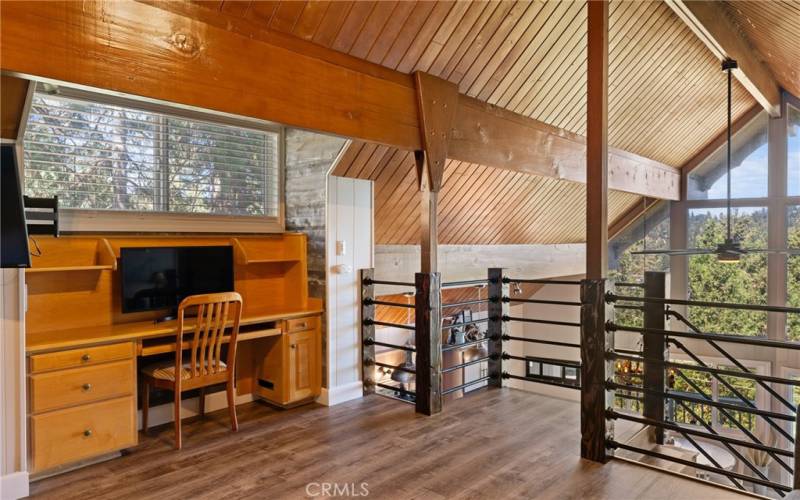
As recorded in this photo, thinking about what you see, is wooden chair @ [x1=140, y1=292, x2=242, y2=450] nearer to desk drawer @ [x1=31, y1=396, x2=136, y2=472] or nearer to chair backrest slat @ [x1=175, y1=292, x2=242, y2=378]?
chair backrest slat @ [x1=175, y1=292, x2=242, y2=378]

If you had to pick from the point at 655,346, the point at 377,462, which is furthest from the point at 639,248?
the point at 377,462

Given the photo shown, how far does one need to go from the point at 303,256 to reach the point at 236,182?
0.82 meters

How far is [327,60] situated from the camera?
10.3 feet

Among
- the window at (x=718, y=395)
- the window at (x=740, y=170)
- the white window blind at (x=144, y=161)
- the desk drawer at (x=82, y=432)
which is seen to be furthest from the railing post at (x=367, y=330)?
the window at (x=740, y=170)

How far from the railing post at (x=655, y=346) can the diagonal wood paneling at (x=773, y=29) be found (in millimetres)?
2465

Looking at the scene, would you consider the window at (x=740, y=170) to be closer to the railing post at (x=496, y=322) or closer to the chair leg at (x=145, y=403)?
the railing post at (x=496, y=322)

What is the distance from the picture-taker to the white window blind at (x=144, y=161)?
3.33 meters

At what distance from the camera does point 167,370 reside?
3.43m

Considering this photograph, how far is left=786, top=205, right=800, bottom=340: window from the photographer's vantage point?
7414 mm

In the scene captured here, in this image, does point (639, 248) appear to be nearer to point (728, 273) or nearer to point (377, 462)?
point (728, 273)

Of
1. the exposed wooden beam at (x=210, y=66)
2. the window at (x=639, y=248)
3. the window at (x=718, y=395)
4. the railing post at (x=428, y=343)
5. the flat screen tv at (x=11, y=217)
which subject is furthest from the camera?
the window at (x=639, y=248)

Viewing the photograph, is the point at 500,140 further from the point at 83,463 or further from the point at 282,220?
the point at 83,463

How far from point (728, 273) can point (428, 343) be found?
621 cm

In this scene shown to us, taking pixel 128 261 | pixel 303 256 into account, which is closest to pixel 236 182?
pixel 303 256
